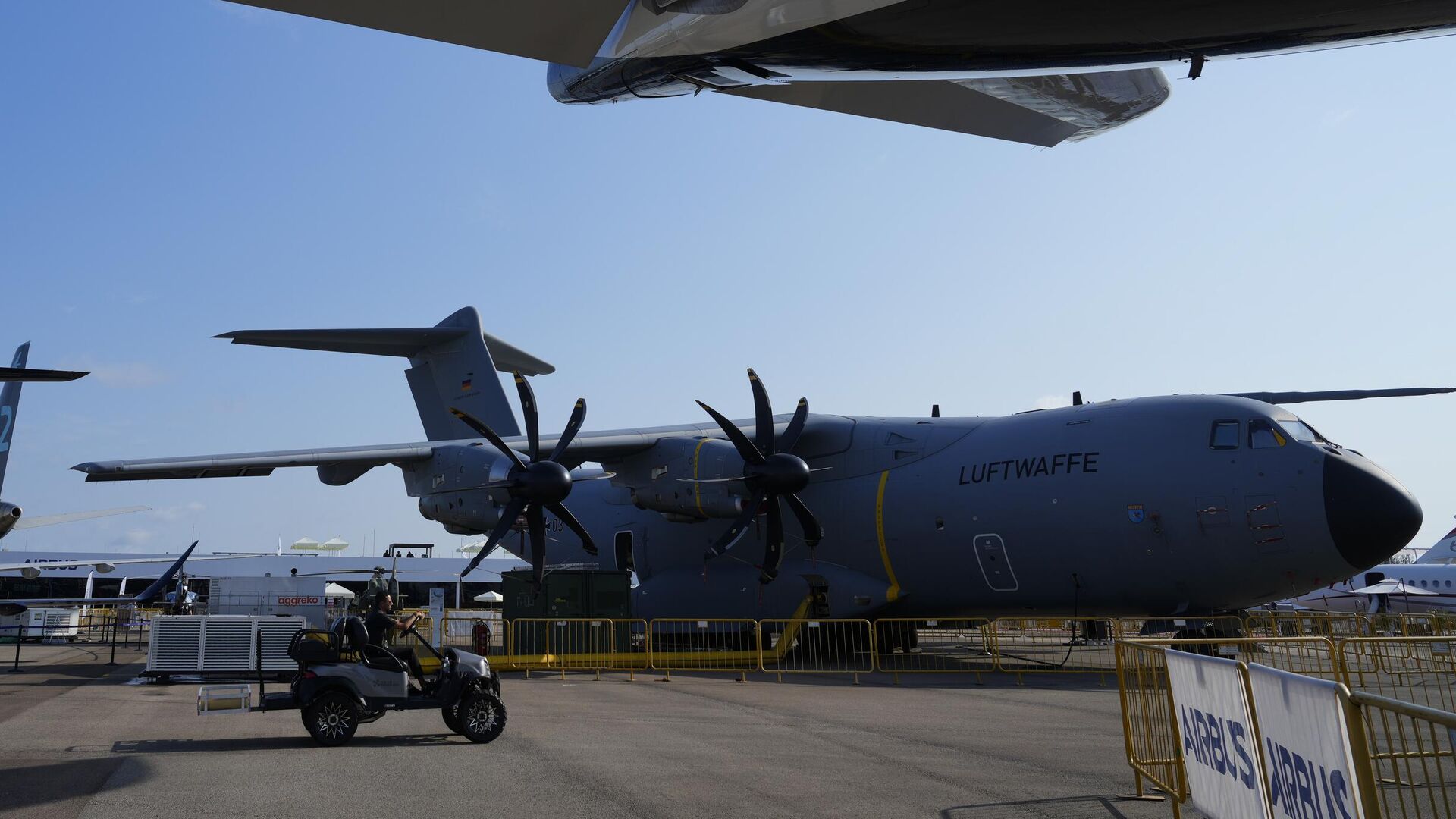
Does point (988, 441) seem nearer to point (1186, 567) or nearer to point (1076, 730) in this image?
point (1186, 567)

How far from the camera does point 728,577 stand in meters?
20.3

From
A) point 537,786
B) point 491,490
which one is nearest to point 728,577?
point 491,490

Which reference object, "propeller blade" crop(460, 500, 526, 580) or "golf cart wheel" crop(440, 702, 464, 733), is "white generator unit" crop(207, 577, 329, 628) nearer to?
"propeller blade" crop(460, 500, 526, 580)

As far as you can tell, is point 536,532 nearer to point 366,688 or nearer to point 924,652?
point 366,688

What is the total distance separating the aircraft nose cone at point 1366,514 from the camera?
549 inches

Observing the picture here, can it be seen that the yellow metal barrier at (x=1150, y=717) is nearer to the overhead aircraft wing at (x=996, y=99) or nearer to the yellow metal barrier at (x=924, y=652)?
the overhead aircraft wing at (x=996, y=99)

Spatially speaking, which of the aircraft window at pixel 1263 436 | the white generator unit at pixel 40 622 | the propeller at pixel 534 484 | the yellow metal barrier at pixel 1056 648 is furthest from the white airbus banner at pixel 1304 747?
the white generator unit at pixel 40 622

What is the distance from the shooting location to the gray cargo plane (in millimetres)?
14633

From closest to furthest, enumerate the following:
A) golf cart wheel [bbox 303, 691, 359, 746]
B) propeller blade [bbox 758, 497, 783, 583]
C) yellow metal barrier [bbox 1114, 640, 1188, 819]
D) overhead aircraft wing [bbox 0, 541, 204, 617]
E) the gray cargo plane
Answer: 1. yellow metal barrier [bbox 1114, 640, 1188, 819]
2. golf cart wheel [bbox 303, 691, 359, 746]
3. the gray cargo plane
4. propeller blade [bbox 758, 497, 783, 583]
5. overhead aircraft wing [bbox 0, 541, 204, 617]

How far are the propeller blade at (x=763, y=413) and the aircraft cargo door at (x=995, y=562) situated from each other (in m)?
3.76

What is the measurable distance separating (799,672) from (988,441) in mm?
4997

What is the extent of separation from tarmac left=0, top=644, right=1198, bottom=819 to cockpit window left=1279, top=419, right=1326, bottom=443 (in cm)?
448

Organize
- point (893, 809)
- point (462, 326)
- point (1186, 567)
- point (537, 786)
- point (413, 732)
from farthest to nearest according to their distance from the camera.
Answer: point (462, 326) < point (1186, 567) < point (413, 732) < point (537, 786) < point (893, 809)

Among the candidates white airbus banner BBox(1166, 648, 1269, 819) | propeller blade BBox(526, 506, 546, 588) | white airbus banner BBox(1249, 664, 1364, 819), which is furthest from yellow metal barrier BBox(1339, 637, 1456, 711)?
propeller blade BBox(526, 506, 546, 588)
